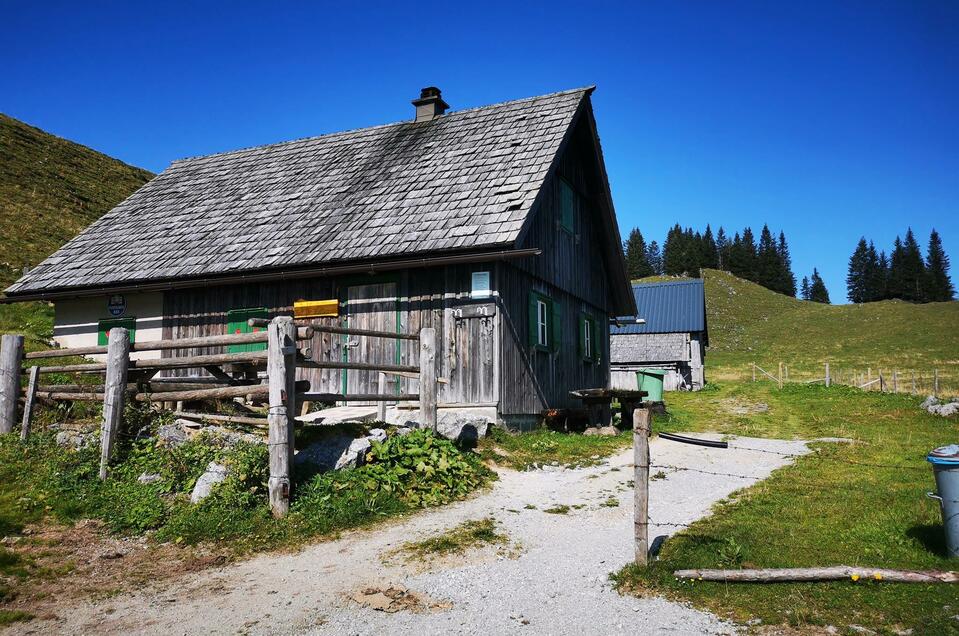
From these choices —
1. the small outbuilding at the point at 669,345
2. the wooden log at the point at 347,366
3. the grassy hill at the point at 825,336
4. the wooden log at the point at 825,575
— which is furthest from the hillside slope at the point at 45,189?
the grassy hill at the point at 825,336

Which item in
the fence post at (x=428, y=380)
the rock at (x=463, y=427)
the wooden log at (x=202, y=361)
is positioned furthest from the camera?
the rock at (x=463, y=427)

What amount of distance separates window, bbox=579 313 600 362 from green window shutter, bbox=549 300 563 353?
205 cm

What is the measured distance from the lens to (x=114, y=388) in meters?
10.0

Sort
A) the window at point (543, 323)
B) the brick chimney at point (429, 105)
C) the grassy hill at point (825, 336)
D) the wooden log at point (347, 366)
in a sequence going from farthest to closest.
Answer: the grassy hill at point (825, 336) → the brick chimney at point (429, 105) → the window at point (543, 323) → the wooden log at point (347, 366)

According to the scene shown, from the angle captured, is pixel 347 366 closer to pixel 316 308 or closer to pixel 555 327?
pixel 316 308

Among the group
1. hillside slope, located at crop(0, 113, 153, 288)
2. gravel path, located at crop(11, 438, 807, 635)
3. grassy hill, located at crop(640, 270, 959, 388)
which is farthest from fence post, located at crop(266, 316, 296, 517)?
grassy hill, located at crop(640, 270, 959, 388)

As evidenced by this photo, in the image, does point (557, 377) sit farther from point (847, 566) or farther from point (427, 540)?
point (847, 566)

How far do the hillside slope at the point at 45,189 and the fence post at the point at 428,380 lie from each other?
21730mm

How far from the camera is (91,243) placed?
20328 millimetres

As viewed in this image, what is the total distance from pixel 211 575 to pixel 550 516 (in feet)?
13.1

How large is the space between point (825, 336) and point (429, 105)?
202 ft

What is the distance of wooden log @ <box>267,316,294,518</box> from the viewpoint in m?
8.20

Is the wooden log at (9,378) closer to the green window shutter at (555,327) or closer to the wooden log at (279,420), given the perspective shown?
the wooden log at (279,420)

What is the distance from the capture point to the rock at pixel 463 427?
488 inches
